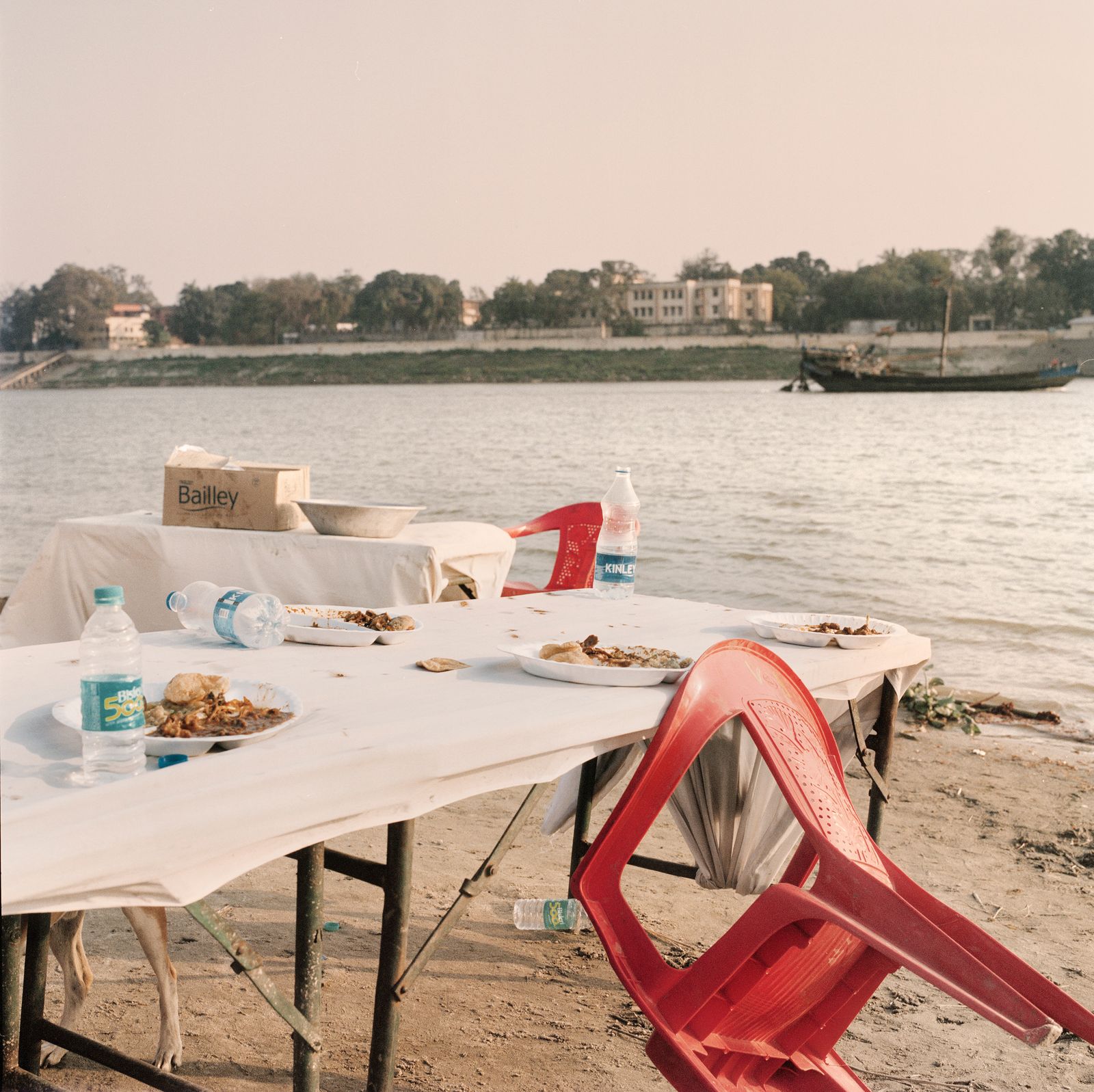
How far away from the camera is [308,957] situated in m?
1.74

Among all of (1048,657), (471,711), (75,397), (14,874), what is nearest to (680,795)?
(471,711)

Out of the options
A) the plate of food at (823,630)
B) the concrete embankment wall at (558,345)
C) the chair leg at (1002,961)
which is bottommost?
the chair leg at (1002,961)

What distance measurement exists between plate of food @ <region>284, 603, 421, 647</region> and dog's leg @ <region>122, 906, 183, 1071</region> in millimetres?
540

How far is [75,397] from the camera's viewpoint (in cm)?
7388

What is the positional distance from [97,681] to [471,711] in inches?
22.0

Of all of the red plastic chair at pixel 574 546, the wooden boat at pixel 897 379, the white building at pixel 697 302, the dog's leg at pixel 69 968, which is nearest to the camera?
the dog's leg at pixel 69 968

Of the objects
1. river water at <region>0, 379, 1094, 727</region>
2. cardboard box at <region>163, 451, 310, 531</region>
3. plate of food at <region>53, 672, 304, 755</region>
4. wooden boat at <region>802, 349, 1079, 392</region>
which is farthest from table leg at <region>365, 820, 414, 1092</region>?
wooden boat at <region>802, 349, 1079, 392</region>

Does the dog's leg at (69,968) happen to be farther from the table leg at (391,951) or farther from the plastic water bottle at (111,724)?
the plastic water bottle at (111,724)

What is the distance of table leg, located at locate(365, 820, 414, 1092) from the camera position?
5.89ft

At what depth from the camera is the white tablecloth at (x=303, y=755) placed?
4.14ft

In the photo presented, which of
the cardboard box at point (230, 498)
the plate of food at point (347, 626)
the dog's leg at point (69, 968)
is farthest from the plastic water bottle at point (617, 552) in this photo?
the cardboard box at point (230, 498)

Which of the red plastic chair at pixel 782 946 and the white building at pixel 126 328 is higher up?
the white building at pixel 126 328

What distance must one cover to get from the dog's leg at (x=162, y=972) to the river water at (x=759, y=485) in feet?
17.5

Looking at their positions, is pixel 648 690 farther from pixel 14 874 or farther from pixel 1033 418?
pixel 1033 418
